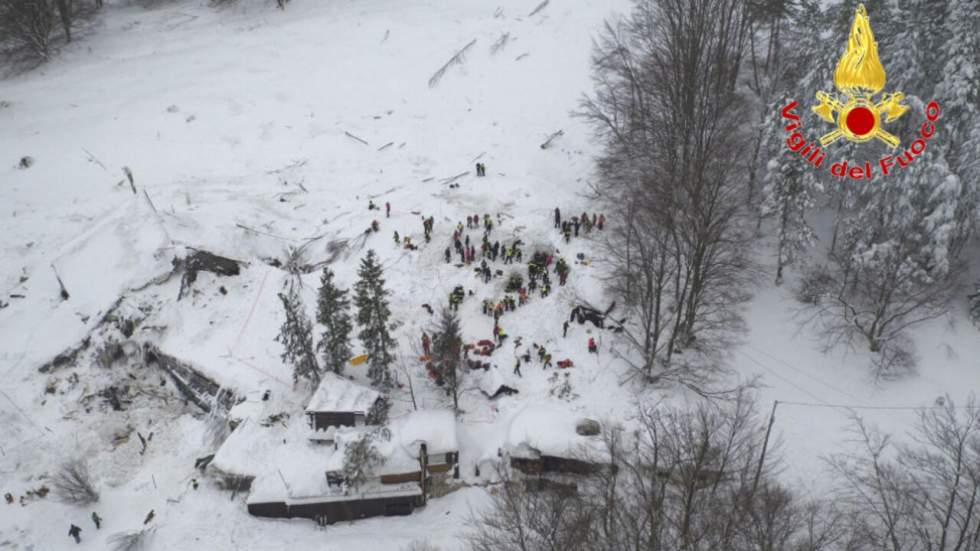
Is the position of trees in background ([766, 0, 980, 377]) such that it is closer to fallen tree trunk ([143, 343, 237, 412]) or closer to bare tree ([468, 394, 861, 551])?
bare tree ([468, 394, 861, 551])

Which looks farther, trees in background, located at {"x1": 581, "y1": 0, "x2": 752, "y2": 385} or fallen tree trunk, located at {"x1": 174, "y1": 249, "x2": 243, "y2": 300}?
fallen tree trunk, located at {"x1": 174, "y1": 249, "x2": 243, "y2": 300}

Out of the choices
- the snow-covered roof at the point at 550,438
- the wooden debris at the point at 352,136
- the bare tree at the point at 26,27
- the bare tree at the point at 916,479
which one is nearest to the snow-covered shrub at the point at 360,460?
the snow-covered roof at the point at 550,438

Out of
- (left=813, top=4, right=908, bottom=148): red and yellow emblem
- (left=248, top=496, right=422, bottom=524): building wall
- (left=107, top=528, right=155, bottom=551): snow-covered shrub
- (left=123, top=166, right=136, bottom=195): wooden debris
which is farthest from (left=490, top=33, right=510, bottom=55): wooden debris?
(left=107, top=528, right=155, bottom=551): snow-covered shrub

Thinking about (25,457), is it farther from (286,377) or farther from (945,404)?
(945,404)

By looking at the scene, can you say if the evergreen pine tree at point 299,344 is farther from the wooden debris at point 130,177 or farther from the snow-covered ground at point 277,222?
the wooden debris at point 130,177

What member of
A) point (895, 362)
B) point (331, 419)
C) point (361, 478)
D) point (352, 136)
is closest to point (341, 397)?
point (331, 419)

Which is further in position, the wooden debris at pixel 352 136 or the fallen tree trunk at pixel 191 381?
the wooden debris at pixel 352 136

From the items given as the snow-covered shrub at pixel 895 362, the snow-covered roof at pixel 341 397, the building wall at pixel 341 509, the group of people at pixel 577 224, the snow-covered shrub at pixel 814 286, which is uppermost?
the group of people at pixel 577 224
